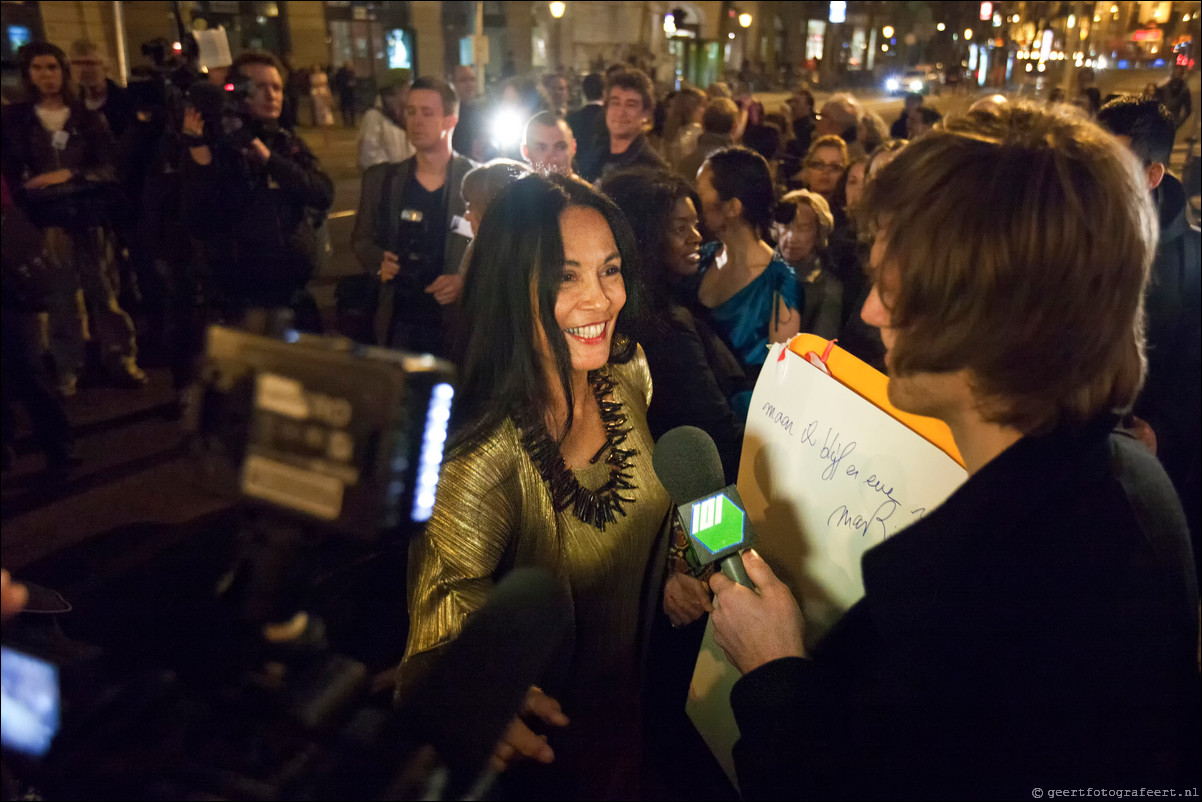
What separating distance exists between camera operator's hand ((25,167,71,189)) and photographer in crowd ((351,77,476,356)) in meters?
1.81

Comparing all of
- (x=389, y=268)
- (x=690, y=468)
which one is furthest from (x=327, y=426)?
(x=389, y=268)

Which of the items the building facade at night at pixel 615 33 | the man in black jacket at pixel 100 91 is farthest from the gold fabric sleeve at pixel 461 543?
the building facade at night at pixel 615 33

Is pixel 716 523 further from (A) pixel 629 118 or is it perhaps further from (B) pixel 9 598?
(A) pixel 629 118

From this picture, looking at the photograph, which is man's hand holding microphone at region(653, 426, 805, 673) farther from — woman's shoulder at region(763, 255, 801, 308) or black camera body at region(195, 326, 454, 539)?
woman's shoulder at region(763, 255, 801, 308)

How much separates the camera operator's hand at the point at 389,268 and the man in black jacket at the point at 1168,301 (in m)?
2.90

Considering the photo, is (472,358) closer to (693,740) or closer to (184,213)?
(693,740)

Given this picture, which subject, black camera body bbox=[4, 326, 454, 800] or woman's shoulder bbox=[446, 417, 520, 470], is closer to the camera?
black camera body bbox=[4, 326, 454, 800]

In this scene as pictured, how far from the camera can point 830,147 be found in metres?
5.07

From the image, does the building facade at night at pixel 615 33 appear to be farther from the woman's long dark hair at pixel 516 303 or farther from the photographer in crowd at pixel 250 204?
the woman's long dark hair at pixel 516 303

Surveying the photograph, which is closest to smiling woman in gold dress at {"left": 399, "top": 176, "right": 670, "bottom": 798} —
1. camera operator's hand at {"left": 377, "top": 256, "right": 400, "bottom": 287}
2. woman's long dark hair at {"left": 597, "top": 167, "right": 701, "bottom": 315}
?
woman's long dark hair at {"left": 597, "top": 167, "right": 701, "bottom": 315}

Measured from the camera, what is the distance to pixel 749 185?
308 cm

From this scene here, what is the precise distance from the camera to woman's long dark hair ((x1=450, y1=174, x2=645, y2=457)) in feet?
5.17

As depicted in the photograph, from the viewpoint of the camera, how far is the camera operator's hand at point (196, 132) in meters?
3.91

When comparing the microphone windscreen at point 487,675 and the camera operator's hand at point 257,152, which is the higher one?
the camera operator's hand at point 257,152
